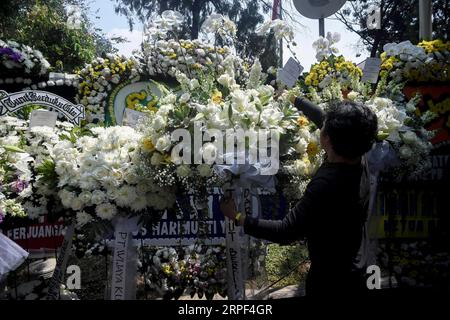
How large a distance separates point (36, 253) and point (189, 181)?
2.37m

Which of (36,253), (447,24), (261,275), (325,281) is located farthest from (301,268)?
(447,24)

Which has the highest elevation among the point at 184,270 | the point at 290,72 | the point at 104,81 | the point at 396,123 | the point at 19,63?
the point at 19,63

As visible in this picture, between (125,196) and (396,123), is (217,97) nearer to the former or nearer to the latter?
(125,196)

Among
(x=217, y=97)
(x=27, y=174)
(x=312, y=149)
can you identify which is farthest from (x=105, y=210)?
(x=312, y=149)

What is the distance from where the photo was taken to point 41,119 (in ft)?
9.01

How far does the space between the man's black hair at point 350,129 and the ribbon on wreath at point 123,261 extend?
3.60ft

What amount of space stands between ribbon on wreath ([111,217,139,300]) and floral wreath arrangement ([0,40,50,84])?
487 centimetres

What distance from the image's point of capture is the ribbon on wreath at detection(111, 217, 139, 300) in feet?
7.61

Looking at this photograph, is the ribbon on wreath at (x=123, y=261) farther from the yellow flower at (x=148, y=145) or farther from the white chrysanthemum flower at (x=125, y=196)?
the yellow flower at (x=148, y=145)

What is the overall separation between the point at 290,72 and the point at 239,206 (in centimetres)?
88

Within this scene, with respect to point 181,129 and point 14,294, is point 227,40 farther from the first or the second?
point 14,294

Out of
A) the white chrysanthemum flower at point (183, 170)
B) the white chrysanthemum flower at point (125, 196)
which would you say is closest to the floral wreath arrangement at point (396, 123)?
the white chrysanthemum flower at point (183, 170)

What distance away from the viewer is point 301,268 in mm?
4805

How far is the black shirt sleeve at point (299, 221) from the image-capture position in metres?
1.74
